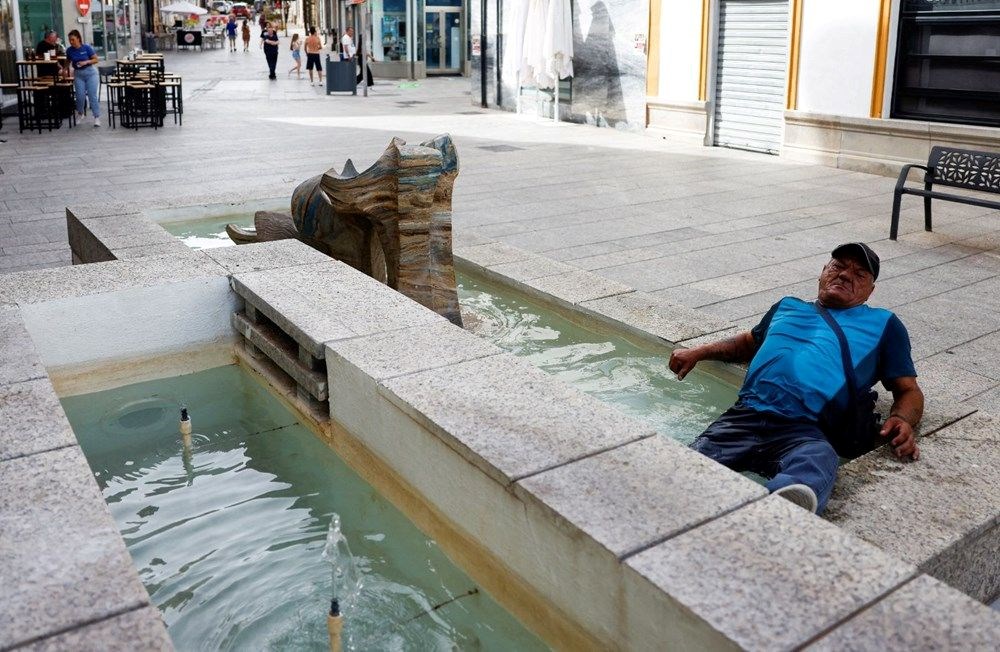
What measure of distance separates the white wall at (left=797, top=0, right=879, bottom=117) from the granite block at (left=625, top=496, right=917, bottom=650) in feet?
35.6

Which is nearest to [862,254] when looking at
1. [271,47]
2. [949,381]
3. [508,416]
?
[949,381]

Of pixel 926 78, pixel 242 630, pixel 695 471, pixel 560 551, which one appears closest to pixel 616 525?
pixel 560 551

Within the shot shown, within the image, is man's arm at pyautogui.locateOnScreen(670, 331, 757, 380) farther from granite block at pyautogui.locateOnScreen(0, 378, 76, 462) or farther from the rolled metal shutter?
the rolled metal shutter

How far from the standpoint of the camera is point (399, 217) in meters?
5.18

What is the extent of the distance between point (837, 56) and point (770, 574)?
11492mm

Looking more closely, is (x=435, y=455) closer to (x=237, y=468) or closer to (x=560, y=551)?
(x=560, y=551)

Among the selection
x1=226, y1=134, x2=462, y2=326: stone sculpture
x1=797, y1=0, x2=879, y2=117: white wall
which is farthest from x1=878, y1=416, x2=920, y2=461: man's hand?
x1=797, y1=0, x2=879, y2=117: white wall

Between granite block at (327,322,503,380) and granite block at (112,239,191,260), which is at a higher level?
granite block at (112,239,191,260)

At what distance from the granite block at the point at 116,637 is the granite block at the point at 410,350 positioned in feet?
4.97

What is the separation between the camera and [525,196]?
10641mm

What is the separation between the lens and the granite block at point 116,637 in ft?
7.00

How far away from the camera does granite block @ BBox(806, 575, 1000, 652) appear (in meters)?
2.15

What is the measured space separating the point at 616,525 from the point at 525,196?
8253mm

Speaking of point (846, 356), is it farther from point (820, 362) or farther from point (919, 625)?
point (919, 625)
